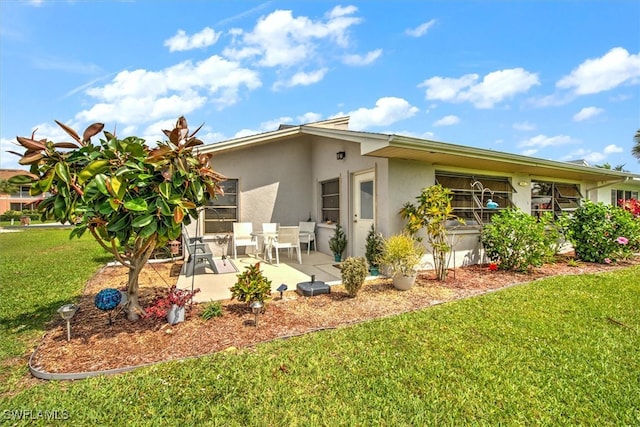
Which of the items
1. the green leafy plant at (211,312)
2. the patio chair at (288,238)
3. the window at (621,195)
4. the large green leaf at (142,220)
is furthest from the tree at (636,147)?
the large green leaf at (142,220)

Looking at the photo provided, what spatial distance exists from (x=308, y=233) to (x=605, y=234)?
327 inches

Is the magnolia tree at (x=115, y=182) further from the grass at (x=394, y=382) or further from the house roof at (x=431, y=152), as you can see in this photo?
the house roof at (x=431, y=152)

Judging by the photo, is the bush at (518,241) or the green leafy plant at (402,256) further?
the bush at (518,241)

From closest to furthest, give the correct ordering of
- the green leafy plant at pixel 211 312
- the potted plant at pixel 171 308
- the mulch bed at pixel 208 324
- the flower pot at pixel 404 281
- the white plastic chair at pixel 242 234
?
1. the mulch bed at pixel 208 324
2. the potted plant at pixel 171 308
3. the green leafy plant at pixel 211 312
4. the flower pot at pixel 404 281
5. the white plastic chair at pixel 242 234

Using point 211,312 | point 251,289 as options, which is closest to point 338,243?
point 251,289

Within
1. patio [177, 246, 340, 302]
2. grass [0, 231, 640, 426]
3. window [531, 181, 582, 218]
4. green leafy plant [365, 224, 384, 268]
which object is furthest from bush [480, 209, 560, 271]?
patio [177, 246, 340, 302]

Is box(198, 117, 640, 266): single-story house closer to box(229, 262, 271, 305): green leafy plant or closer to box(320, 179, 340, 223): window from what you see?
box(320, 179, 340, 223): window

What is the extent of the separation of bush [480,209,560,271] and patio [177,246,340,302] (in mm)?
3910

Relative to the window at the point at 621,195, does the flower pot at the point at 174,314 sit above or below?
below

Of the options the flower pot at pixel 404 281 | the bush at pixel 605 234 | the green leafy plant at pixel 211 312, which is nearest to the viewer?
the green leafy plant at pixel 211 312

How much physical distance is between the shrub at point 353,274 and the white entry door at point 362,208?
2.38 m

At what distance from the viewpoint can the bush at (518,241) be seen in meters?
7.16

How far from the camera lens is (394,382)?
2.82 m

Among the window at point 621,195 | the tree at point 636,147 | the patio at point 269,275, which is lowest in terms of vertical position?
the patio at point 269,275
